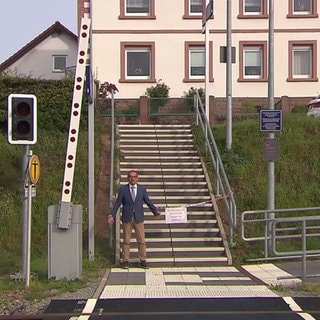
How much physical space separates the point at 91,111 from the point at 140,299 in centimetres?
508

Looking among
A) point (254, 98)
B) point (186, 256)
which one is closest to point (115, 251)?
point (186, 256)

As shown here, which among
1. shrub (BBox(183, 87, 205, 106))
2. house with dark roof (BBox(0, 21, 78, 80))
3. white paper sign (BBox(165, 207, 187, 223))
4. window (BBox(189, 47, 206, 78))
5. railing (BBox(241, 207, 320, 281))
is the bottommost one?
railing (BBox(241, 207, 320, 281))

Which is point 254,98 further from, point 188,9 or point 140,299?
point 140,299

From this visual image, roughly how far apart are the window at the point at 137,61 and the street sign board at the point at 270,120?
61.1ft

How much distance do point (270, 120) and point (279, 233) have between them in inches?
106

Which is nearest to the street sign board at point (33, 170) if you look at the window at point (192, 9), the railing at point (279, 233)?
the railing at point (279, 233)

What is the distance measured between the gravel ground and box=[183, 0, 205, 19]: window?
24.5 m

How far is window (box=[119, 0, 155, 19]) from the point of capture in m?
36.2

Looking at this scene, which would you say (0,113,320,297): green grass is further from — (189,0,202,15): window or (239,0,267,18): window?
(239,0,267,18): window

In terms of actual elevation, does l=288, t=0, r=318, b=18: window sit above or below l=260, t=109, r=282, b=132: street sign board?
above

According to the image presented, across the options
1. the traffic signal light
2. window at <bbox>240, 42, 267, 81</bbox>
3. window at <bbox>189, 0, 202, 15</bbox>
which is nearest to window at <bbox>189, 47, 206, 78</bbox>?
window at <bbox>189, 0, 202, 15</bbox>

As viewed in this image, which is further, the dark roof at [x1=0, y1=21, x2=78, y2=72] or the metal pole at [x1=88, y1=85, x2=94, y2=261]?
the dark roof at [x1=0, y1=21, x2=78, y2=72]

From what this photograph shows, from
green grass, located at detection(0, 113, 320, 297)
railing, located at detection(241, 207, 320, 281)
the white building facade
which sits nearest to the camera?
railing, located at detection(241, 207, 320, 281)

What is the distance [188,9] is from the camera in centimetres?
3634
